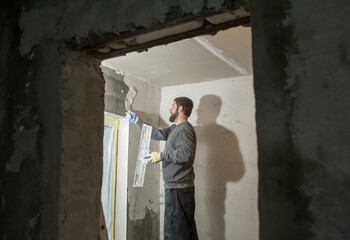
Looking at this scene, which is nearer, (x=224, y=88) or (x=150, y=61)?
(x=150, y=61)

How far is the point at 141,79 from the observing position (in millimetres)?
3092

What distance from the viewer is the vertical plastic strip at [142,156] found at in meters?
2.79

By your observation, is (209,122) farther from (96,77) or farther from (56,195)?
(56,195)

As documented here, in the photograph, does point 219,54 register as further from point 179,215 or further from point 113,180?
point 113,180

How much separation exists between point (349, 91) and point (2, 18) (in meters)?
1.32

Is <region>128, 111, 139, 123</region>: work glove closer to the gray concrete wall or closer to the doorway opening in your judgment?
the doorway opening

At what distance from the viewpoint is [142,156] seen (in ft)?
9.20

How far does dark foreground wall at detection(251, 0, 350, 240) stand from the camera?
0.59 metres

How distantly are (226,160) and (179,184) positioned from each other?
2.81 ft

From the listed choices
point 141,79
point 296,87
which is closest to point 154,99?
point 141,79

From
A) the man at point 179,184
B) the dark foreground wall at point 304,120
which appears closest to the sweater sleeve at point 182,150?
the man at point 179,184

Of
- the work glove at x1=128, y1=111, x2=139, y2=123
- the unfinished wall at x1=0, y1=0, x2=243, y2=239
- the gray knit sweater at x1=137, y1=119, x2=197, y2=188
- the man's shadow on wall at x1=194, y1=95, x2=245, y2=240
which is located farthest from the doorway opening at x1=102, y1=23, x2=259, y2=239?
the unfinished wall at x1=0, y1=0, x2=243, y2=239

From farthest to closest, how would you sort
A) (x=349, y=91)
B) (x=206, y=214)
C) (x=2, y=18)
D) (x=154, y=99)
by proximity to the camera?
(x=154, y=99), (x=206, y=214), (x=2, y=18), (x=349, y=91)

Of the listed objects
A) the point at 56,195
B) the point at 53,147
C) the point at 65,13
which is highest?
the point at 65,13
